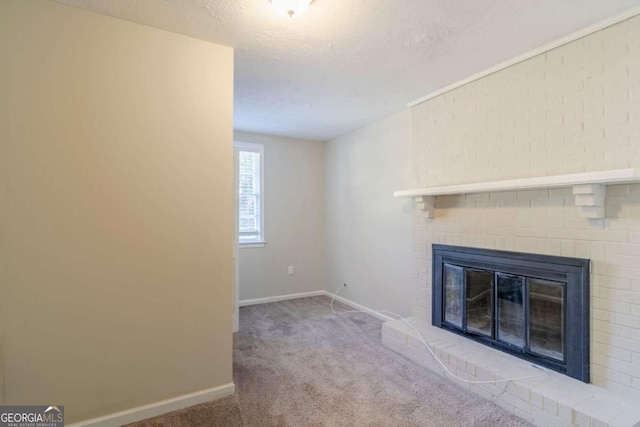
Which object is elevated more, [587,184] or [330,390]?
[587,184]

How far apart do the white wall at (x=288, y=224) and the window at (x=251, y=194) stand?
0.08 m

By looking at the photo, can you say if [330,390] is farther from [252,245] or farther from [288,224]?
[288,224]

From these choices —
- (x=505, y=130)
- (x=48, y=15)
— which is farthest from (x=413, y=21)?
(x=48, y=15)

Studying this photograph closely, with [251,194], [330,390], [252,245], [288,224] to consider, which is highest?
[251,194]

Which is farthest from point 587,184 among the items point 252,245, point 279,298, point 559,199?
point 279,298

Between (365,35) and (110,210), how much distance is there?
1938 mm

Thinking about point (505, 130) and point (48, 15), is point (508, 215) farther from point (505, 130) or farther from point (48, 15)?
point (48, 15)

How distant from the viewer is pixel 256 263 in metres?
4.62

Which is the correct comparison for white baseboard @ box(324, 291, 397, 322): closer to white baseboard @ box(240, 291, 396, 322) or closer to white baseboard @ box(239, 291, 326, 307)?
white baseboard @ box(240, 291, 396, 322)

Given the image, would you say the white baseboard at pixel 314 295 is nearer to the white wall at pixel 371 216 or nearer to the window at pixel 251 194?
the white wall at pixel 371 216

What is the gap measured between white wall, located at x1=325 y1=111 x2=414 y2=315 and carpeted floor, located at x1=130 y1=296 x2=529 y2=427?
27.9 inches

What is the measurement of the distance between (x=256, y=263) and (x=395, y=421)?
3.04 m

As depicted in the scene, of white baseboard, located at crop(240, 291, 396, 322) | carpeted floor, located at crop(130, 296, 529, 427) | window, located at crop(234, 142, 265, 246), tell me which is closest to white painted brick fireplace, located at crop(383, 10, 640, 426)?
carpeted floor, located at crop(130, 296, 529, 427)

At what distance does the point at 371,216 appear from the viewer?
414 cm
